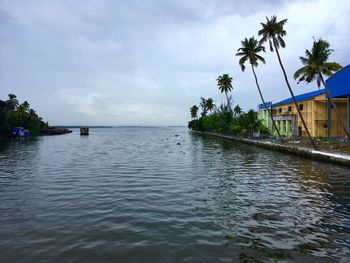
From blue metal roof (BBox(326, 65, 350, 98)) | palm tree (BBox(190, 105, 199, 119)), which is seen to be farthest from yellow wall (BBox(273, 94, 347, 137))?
palm tree (BBox(190, 105, 199, 119))

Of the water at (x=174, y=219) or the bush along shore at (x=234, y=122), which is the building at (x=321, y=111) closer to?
the bush along shore at (x=234, y=122)

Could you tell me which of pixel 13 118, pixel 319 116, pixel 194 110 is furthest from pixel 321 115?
pixel 194 110

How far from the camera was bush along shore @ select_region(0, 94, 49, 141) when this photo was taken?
7832cm

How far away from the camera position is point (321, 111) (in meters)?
54.1

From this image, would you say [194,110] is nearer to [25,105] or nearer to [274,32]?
[25,105]

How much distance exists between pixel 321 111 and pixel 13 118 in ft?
286

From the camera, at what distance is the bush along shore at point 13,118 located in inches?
3084

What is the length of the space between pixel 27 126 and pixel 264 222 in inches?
4351

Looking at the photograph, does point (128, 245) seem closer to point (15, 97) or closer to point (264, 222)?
point (264, 222)

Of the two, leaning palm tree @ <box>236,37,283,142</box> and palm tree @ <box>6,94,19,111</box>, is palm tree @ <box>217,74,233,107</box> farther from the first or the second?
palm tree @ <box>6,94,19,111</box>

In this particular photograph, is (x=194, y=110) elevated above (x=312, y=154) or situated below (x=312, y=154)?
above

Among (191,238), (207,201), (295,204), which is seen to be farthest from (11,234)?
(295,204)

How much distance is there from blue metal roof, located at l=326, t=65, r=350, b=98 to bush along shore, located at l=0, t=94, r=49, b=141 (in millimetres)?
77612

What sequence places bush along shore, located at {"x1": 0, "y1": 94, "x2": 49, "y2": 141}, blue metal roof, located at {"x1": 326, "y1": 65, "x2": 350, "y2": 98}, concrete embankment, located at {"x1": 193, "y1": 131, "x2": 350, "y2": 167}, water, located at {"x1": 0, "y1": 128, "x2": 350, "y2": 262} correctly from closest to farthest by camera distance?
water, located at {"x1": 0, "y1": 128, "x2": 350, "y2": 262}, concrete embankment, located at {"x1": 193, "y1": 131, "x2": 350, "y2": 167}, blue metal roof, located at {"x1": 326, "y1": 65, "x2": 350, "y2": 98}, bush along shore, located at {"x1": 0, "y1": 94, "x2": 49, "y2": 141}
